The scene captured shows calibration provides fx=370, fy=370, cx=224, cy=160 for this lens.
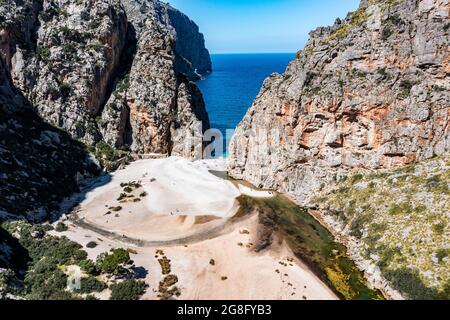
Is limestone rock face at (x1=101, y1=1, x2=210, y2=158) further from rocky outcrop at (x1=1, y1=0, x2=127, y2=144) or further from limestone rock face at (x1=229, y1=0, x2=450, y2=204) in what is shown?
limestone rock face at (x1=229, y1=0, x2=450, y2=204)

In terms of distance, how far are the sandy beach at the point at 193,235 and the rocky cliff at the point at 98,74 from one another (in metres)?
14.4

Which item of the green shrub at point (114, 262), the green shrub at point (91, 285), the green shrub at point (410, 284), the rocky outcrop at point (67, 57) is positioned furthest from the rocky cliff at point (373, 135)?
the rocky outcrop at point (67, 57)

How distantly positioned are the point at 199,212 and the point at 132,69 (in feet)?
170

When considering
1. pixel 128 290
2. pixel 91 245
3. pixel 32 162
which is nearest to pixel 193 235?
pixel 91 245

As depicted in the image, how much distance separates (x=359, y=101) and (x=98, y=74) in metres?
64.2

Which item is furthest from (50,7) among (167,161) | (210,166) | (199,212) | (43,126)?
(199,212)

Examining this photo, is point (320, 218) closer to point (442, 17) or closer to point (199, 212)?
point (199, 212)

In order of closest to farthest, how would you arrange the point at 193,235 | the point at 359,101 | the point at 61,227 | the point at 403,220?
the point at 403,220 < the point at 61,227 < the point at 193,235 < the point at 359,101

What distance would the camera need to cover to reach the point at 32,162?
70812mm

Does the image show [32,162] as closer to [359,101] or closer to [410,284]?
[359,101]

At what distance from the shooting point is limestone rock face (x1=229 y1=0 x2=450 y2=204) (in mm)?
62375

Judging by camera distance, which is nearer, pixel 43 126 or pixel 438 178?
pixel 438 178

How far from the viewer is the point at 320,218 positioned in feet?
219

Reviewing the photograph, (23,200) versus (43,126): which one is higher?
(43,126)
